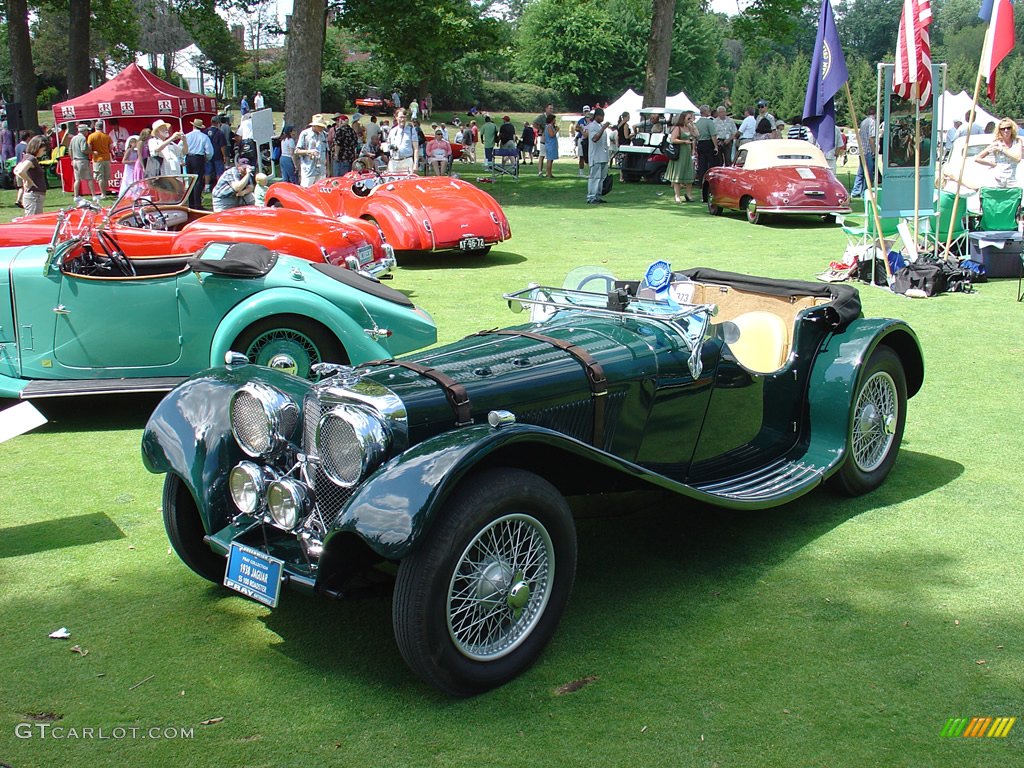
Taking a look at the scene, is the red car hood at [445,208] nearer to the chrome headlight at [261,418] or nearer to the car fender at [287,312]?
the car fender at [287,312]

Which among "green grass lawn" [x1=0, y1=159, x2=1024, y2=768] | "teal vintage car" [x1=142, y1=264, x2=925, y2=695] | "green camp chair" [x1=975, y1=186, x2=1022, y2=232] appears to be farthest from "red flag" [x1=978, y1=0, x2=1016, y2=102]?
"teal vintage car" [x1=142, y1=264, x2=925, y2=695]

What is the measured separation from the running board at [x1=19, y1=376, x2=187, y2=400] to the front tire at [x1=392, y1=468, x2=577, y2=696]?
12.4 ft

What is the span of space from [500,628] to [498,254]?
34.4ft

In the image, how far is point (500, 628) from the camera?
3504 millimetres

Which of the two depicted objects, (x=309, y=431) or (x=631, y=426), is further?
(x=631, y=426)

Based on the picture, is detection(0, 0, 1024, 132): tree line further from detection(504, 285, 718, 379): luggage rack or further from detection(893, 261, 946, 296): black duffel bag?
detection(504, 285, 718, 379): luggage rack

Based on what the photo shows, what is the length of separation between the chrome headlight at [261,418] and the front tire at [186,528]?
1.50 feet

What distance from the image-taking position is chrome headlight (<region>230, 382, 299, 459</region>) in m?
3.73

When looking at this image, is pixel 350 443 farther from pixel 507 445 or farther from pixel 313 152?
pixel 313 152

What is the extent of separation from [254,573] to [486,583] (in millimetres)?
862

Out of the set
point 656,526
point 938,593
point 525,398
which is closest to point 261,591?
point 525,398

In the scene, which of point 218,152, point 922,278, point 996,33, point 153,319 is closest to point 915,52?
point 996,33

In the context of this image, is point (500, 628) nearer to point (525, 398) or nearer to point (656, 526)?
point (525, 398)

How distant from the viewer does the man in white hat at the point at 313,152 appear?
17.5 metres
